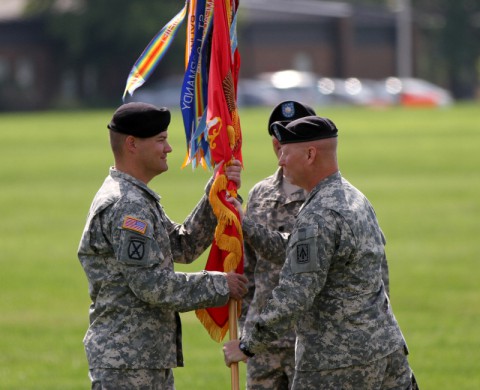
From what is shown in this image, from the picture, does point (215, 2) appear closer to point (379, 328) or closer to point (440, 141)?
point (379, 328)

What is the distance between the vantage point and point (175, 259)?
22.2 ft

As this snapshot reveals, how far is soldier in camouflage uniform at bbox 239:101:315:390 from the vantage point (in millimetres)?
7105

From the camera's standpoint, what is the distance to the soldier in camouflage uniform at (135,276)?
6.14 m

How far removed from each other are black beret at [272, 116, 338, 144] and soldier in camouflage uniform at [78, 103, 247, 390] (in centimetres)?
69

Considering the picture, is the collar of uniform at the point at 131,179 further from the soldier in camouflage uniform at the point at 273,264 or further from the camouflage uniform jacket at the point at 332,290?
the soldier in camouflage uniform at the point at 273,264

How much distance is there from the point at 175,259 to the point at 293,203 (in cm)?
86

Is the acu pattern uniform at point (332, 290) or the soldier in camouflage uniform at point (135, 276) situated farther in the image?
the soldier in camouflage uniform at point (135, 276)

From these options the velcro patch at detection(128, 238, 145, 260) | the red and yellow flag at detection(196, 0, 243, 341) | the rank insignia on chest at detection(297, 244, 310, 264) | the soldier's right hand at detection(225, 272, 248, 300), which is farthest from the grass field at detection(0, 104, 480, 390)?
the rank insignia on chest at detection(297, 244, 310, 264)

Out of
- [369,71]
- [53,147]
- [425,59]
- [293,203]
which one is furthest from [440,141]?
[425,59]

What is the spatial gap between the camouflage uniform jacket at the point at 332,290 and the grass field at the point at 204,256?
406cm

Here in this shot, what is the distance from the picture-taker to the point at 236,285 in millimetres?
6531

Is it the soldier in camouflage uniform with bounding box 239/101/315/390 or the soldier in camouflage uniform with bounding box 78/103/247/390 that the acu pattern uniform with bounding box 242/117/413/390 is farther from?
the soldier in camouflage uniform with bounding box 239/101/315/390

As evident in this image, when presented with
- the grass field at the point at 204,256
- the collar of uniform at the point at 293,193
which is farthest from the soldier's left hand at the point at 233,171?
the grass field at the point at 204,256

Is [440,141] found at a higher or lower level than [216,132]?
lower
